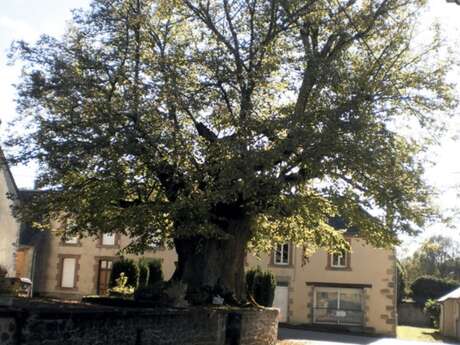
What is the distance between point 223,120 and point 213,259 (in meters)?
4.05

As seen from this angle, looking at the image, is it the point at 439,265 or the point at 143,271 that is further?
the point at 439,265

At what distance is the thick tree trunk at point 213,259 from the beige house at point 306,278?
807 inches

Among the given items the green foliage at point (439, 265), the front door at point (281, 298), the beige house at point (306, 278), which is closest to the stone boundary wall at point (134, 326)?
the beige house at point (306, 278)

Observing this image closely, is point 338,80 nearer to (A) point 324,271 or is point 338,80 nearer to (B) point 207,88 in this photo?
(B) point 207,88

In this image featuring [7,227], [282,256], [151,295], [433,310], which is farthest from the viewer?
[433,310]

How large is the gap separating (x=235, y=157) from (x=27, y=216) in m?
6.38

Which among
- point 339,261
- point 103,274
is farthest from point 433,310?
point 103,274

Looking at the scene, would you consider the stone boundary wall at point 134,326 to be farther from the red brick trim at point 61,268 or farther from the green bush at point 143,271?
the red brick trim at point 61,268

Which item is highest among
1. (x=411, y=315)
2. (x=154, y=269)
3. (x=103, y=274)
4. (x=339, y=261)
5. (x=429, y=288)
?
(x=339, y=261)

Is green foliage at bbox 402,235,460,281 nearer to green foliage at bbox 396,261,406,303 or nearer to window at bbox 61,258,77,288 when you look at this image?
green foliage at bbox 396,261,406,303

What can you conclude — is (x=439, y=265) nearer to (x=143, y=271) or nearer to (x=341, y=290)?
(x=341, y=290)

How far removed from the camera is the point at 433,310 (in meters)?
52.8

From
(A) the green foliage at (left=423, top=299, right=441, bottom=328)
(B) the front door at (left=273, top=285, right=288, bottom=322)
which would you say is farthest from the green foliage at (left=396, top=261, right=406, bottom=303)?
(B) the front door at (left=273, top=285, right=288, bottom=322)

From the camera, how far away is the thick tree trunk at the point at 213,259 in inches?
744
